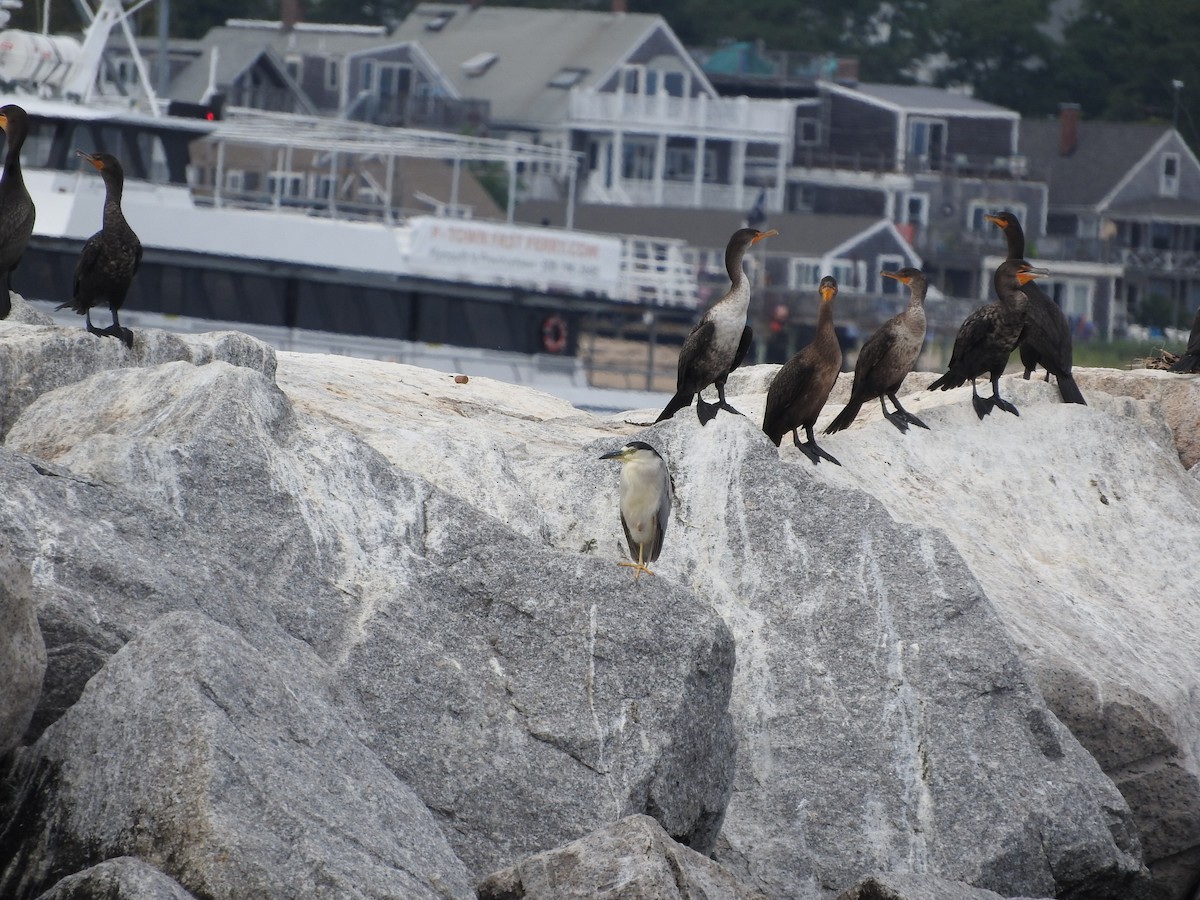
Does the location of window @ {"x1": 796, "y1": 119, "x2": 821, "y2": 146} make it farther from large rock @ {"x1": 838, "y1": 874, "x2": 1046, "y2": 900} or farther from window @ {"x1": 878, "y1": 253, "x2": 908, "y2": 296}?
large rock @ {"x1": 838, "y1": 874, "x2": 1046, "y2": 900}

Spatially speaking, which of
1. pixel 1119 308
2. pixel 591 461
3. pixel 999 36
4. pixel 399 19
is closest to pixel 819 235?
pixel 1119 308

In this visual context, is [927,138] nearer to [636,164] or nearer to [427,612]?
[636,164]

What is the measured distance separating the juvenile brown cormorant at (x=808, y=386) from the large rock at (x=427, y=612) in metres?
2.26

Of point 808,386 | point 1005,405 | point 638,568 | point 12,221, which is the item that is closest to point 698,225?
point 1005,405

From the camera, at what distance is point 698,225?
182 ft

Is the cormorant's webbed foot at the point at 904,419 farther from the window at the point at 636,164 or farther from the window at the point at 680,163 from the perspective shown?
the window at the point at 680,163

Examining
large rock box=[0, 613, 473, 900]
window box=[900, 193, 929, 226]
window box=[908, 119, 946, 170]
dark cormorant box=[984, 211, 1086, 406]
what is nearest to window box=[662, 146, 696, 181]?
window box=[900, 193, 929, 226]

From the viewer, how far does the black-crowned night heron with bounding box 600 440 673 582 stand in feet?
26.8

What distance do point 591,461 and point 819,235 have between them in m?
48.5

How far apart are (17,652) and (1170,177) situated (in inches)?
2560

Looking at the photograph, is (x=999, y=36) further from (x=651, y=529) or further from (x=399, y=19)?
(x=651, y=529)

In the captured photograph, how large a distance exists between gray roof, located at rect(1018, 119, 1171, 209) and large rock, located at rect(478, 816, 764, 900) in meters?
60.4

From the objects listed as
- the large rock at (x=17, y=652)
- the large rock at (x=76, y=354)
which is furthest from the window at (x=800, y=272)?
the large rock at (x=17, y=652)

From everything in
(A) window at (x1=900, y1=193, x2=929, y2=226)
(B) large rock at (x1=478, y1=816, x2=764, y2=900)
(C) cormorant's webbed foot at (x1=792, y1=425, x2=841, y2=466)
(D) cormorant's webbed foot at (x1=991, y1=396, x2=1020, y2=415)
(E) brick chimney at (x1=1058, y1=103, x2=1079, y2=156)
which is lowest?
(B) large rock at (x1=478, y1=816, x2=764, y2=900)
